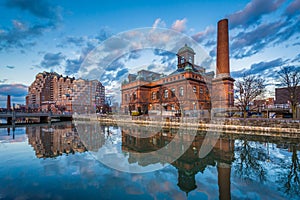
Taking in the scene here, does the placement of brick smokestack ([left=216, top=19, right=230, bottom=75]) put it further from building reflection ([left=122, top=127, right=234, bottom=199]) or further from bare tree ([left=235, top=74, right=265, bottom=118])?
building reflection ([left=122, top=127, right=234, bottom=199])

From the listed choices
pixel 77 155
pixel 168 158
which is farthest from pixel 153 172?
pixel 77 155

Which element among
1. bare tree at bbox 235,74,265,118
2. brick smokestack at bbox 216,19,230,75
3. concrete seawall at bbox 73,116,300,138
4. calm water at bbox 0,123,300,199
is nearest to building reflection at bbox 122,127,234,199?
calm water at bbox 0,123,300,199

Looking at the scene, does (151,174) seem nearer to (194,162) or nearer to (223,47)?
(194,162)

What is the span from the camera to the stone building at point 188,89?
32.7m

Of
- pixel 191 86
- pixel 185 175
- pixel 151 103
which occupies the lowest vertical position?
pixel 185 175

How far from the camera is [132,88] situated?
159 ft

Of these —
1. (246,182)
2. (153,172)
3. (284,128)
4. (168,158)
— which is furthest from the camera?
(284,128)

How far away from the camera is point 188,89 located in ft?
117

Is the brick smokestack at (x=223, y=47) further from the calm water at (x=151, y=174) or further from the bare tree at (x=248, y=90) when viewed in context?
the calm water at (x=151, y=174)

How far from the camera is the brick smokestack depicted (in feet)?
107

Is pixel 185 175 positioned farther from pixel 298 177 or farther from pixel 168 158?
pixel 298 177

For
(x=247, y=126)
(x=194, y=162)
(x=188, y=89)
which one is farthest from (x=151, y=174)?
(x=188, y=89)

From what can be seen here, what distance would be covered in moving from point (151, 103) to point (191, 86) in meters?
13.2

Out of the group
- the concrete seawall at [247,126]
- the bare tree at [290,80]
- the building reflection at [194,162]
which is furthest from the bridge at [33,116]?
the bare tree at [290,80]
